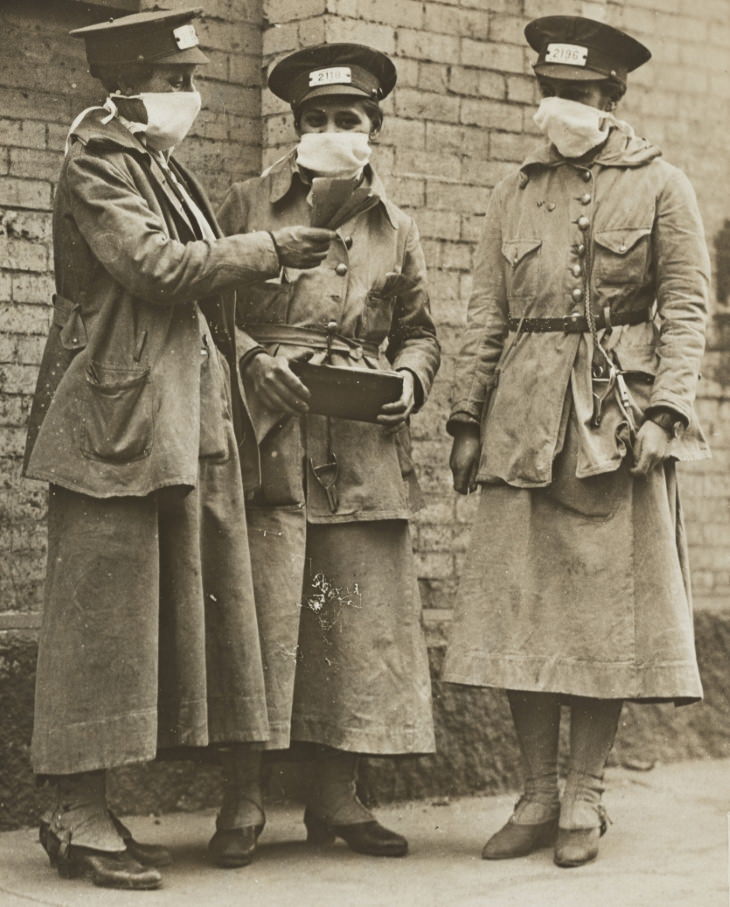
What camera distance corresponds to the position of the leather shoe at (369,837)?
19.6 ft

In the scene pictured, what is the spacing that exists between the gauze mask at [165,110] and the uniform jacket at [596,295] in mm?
1206

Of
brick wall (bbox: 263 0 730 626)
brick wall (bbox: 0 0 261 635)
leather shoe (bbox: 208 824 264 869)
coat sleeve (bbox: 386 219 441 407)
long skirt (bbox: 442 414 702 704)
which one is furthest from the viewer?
brick wall (bbox: 263 0 730 626)

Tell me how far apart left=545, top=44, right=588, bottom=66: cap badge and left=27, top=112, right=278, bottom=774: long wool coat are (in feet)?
4.02

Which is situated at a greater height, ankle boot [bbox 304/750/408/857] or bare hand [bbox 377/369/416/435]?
bare hand [bbox 377/369/416/435]

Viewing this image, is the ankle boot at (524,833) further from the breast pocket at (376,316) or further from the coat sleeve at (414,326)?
the breast pocket at (376,316)

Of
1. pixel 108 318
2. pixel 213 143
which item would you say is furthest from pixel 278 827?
pixel 213 143

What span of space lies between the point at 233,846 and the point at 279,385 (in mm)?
1422

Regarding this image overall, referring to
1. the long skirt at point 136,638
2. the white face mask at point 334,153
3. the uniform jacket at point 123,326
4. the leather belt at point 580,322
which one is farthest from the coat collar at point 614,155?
the long skirt at point 136,638

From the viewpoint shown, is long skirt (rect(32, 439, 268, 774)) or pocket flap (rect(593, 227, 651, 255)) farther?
pocket flap (rect(593, 227, 651, 255))

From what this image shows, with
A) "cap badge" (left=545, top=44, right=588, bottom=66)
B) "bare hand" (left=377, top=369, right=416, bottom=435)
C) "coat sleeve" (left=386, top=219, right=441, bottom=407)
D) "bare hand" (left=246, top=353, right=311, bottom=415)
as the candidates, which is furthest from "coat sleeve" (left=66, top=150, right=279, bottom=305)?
"cap badge" (left=545, top=44, right=588, bottom=66)

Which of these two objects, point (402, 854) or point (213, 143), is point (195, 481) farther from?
point (213, 143)

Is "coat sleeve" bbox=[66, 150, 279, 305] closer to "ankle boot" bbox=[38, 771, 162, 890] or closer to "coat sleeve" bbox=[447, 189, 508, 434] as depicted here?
"coat sleeve" bbox=[447, 189, 508, 434]

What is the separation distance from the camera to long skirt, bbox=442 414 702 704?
5.96m

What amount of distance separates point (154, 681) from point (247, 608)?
16.5 inches
